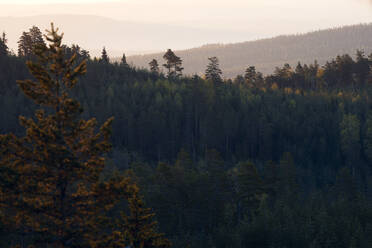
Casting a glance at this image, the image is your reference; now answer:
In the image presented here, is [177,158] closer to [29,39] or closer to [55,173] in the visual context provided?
[29,39]

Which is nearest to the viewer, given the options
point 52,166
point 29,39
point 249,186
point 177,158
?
point 52,166

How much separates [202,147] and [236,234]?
63396mm

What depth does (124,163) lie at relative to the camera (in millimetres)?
92875

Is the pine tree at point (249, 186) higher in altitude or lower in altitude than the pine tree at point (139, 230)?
lower

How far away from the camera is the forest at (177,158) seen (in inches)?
801

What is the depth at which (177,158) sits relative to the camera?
324ft

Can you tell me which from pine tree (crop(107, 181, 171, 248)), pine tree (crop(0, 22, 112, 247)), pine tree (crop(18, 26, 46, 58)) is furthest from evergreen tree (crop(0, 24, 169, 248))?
pine tree (crop(18, 26, 46, 58))

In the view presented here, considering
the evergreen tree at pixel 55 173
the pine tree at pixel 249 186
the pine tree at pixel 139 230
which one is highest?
the evergreen tree at pixel 55 173

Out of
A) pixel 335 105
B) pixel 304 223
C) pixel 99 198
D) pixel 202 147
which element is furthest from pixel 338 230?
pixel 335 105

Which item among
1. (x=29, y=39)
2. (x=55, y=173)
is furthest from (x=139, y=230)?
(x=29, y=39)

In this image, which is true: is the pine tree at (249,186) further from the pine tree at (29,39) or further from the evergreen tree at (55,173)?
the pine tree at (29,39)

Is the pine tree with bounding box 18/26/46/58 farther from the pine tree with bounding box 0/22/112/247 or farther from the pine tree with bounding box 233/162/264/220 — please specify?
the pine tree with bounding box 0/22/112/247

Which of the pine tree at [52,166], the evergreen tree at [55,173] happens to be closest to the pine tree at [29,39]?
the pine tree at [52,166]

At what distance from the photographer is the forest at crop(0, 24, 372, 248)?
20344 millimetres
